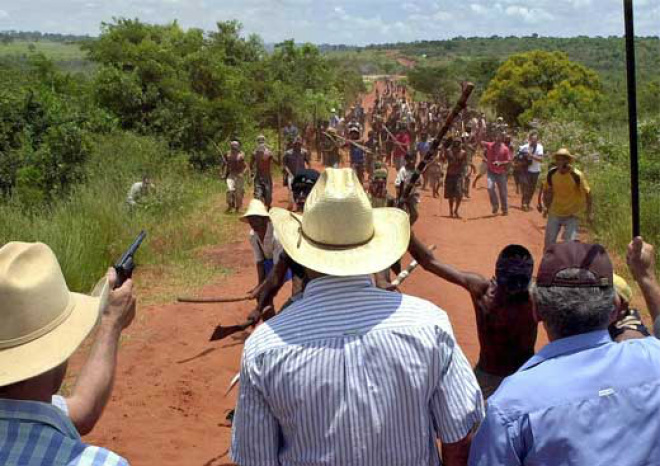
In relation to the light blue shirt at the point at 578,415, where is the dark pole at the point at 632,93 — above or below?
above

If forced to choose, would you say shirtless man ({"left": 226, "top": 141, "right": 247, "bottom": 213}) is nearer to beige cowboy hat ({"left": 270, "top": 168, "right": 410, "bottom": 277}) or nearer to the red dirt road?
the red dirt road

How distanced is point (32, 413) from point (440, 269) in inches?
90.6

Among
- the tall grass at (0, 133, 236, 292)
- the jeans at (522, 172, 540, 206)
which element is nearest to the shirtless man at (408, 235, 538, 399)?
the tall grass at (0, 133, 236, 292)

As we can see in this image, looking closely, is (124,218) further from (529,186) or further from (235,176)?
(529,186)

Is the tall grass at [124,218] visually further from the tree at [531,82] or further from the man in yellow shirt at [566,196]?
the tree at [531,82]

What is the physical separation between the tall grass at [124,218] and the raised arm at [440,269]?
228 inches

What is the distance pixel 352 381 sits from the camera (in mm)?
2105

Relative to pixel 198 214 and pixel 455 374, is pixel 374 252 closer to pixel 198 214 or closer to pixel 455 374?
pixel 455 374

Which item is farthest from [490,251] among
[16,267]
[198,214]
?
[16,267]

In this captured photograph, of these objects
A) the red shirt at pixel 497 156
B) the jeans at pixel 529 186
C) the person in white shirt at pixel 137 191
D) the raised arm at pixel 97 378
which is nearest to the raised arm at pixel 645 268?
the raised arm at pixel 97 378

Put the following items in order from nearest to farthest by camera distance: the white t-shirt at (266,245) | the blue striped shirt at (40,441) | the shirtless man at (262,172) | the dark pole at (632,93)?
the blue striped shirt at (40,441)
the dark pole at (632,93)
the white t-shirt at (266,245)
the shirtless man at (262,172)

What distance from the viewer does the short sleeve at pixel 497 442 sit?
1.98 m

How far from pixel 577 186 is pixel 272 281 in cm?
518

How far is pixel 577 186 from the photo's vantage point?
855cm
